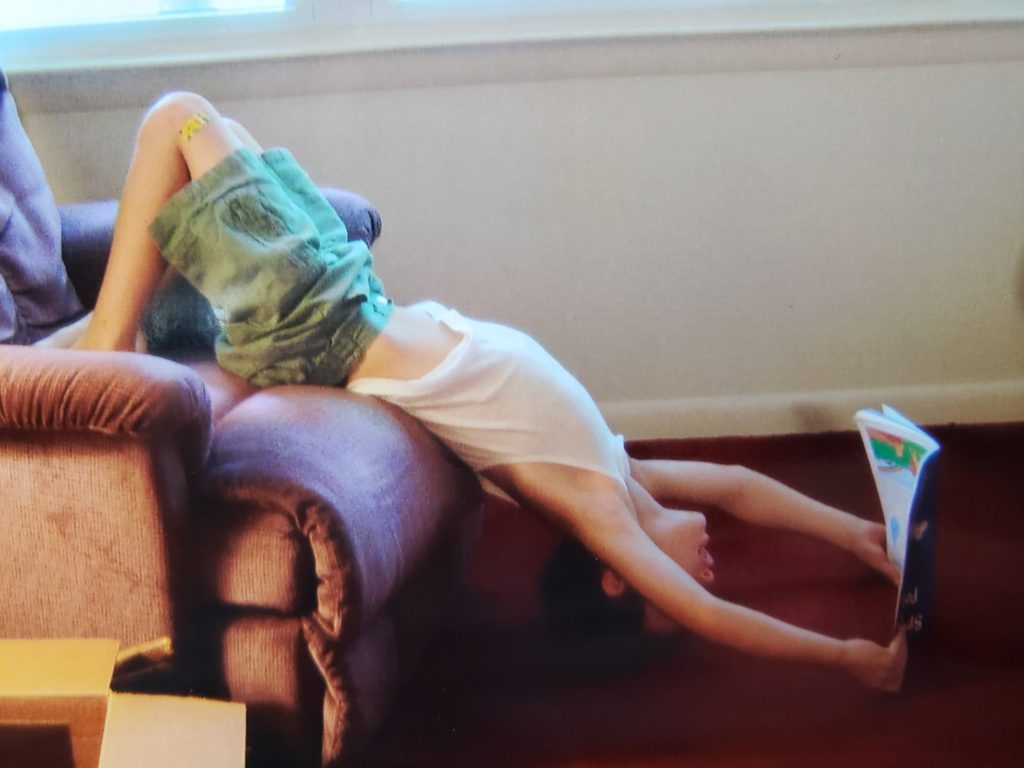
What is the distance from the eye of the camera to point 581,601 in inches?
58.5

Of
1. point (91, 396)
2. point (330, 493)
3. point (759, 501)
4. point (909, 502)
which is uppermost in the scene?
point (91, 396)

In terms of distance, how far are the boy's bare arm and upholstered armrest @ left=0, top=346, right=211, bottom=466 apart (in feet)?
2.69

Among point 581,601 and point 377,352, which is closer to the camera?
point 377,352

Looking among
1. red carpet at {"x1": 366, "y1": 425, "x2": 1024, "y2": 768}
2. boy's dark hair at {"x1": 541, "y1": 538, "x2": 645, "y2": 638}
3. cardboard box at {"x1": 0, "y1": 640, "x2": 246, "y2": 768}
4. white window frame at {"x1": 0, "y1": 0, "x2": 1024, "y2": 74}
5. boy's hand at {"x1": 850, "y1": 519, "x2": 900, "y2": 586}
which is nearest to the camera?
cardboard box at {"x1": 0, "y1": 640, "x2": 246, "y2": 768}

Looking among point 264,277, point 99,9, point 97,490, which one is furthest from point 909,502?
point 99,9

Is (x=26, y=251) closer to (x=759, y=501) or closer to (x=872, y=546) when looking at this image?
(x=759, y=501)

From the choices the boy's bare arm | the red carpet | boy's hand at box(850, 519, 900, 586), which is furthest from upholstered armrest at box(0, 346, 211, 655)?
boy's hand at box(850, 519, 900, 586)

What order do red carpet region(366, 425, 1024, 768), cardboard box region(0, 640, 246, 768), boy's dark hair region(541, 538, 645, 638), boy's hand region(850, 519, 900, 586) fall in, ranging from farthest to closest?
boy's hand region(850, 519, 900, 586) < boy's dark hair region(541, 538, 645, 638) < red carpet region(366, 425, 1024, 768) < cardboard box region(0, 640, 246, 768)

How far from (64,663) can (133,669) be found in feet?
0.23

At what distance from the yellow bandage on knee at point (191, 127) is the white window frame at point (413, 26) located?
23.9 inches

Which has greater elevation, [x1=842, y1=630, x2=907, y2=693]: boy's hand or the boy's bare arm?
the boy's bare arm

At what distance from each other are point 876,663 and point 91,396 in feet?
3.32

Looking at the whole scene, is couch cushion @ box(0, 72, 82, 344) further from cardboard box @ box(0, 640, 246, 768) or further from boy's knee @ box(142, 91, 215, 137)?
cardboard box @ box(0, 640, 246, 768)

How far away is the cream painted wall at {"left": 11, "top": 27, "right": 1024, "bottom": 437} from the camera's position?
1.92 m
